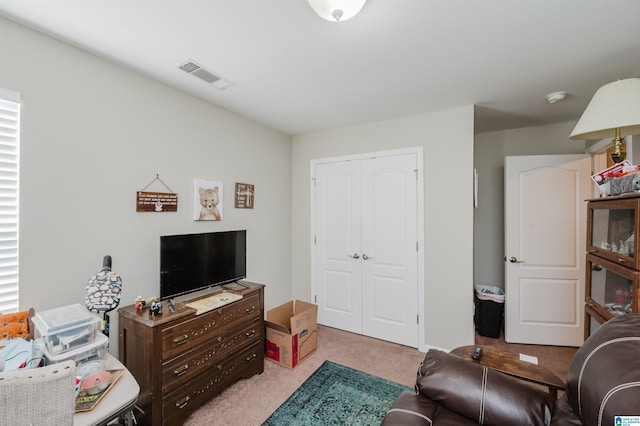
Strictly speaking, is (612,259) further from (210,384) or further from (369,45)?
(210,384)

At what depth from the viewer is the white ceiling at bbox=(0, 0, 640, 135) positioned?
4.68ft

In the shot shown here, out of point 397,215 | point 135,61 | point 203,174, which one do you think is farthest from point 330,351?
point 135,61

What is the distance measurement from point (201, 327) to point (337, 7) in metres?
2.15

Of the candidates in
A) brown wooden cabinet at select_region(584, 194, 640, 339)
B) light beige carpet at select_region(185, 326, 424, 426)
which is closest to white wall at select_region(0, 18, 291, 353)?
light beige carpet at select_region(185, 326, 424, 426)

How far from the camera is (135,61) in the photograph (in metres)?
1.92

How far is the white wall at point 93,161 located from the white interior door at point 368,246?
4.49ft

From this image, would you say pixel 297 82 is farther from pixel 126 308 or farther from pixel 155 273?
pixel 126 308

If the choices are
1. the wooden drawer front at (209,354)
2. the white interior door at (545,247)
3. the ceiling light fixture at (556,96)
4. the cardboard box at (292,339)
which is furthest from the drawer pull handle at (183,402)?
the ceiling light fixture at (556,96)

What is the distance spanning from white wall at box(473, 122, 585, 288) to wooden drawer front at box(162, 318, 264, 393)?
3.02m

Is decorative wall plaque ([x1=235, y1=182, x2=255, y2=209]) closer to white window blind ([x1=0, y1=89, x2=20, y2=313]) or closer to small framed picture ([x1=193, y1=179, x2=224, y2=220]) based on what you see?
small framed picture ([x1=193, y1=179, x2=224, y2=220])

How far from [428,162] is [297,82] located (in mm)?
1604

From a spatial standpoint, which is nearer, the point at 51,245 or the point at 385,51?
the point at 51,245

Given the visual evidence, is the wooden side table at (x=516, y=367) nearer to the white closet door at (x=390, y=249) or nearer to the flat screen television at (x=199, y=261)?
the white closet door at (x=390, y=249)

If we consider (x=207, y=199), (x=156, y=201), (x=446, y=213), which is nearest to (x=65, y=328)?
(x=156, y=201)
